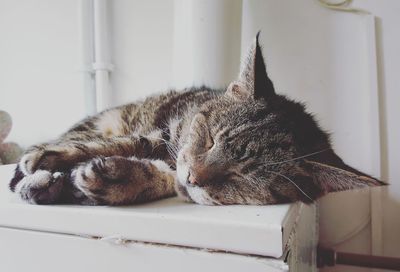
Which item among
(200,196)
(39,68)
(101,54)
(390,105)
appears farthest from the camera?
(39,68)

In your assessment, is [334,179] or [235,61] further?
[235,61]

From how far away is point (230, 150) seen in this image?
0.56 meters

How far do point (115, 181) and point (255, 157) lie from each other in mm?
231

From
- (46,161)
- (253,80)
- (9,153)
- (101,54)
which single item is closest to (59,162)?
(46,161)

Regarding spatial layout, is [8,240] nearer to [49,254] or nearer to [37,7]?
[49,254]

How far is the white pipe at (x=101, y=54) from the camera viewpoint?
1.23m

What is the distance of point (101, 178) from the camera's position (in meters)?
0.48

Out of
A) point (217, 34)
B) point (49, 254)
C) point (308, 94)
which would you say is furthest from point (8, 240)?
point (308, 94)

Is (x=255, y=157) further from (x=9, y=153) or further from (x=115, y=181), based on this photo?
(x=9, y=153)

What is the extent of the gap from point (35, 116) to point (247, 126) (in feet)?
3.69

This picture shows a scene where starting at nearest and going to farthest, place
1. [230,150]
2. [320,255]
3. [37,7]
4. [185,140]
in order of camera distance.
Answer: [230,150] → [185,140] → [320,255] → [37,7]

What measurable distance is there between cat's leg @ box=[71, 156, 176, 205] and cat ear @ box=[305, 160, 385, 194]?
27cm

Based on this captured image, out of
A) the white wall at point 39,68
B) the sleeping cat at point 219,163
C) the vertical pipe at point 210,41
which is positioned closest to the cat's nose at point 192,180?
the sleeping cat at point 219,163

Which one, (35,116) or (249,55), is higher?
(249,55)
